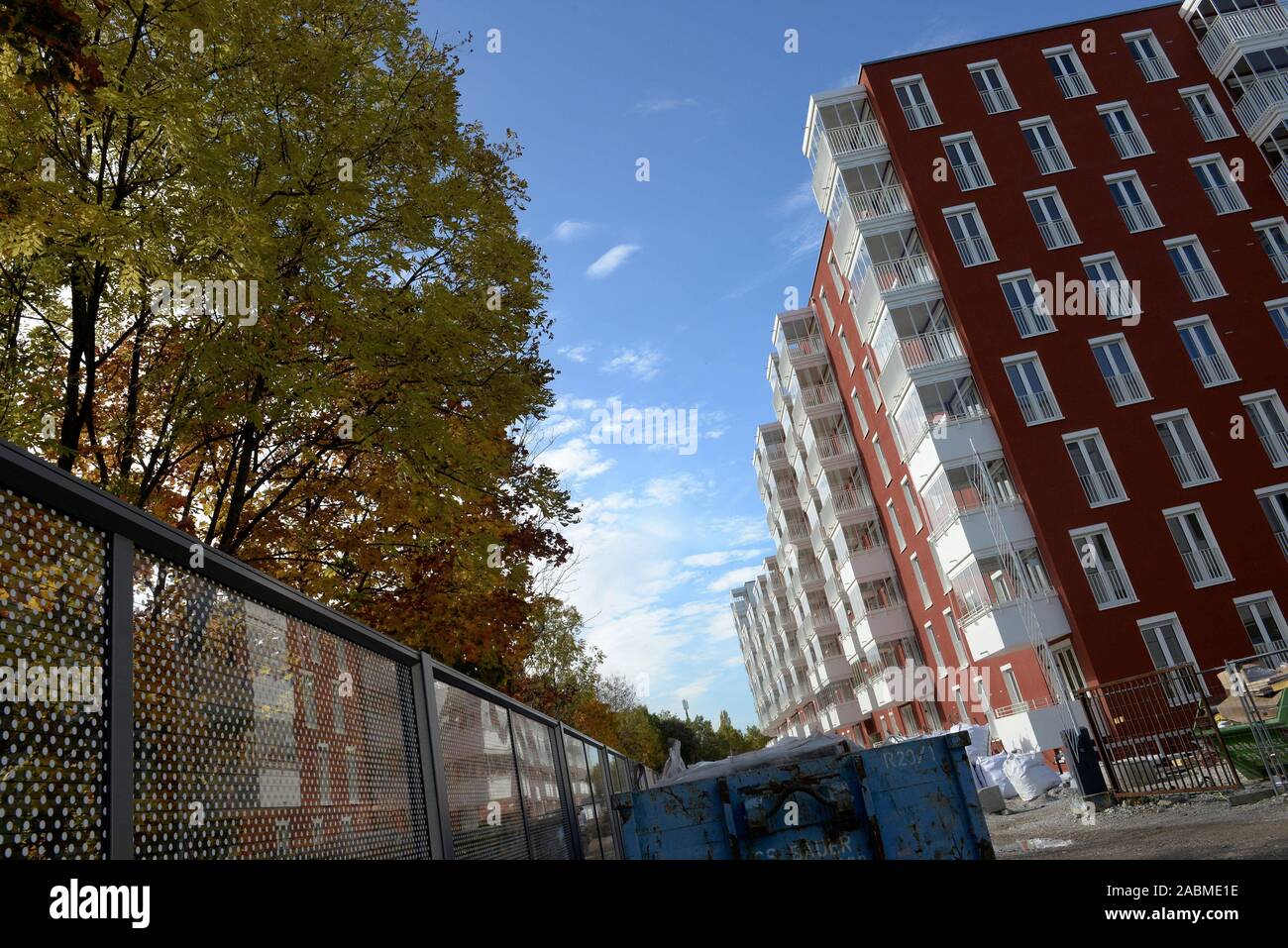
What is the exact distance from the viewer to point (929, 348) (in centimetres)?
3297

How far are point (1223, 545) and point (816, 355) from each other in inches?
936

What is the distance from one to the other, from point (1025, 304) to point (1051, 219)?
404 centimetres

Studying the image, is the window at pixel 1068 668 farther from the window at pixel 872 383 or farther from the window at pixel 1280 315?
the window at pixel 1280 315

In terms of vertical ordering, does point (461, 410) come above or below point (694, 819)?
above

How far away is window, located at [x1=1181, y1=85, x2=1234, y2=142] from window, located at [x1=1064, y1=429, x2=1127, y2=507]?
1442 centimetres

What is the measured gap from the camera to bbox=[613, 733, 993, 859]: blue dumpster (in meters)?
6.70

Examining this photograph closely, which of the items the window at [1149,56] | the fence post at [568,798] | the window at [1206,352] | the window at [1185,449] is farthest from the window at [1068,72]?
the fence post at [568,798]

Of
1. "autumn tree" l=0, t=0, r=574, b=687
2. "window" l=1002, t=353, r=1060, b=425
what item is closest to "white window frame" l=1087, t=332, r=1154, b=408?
"window" l=1002, t=353, r=1060, b=425

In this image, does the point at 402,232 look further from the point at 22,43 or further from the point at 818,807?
the point at 818,807

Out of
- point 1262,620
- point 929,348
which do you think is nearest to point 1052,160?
point 929,348

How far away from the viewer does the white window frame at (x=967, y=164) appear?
3397 cm

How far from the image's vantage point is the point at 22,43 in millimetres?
6148

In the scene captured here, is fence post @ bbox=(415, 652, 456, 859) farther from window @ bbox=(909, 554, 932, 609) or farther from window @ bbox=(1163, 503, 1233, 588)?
window @ bbox=(909, 554, 932, 609)
